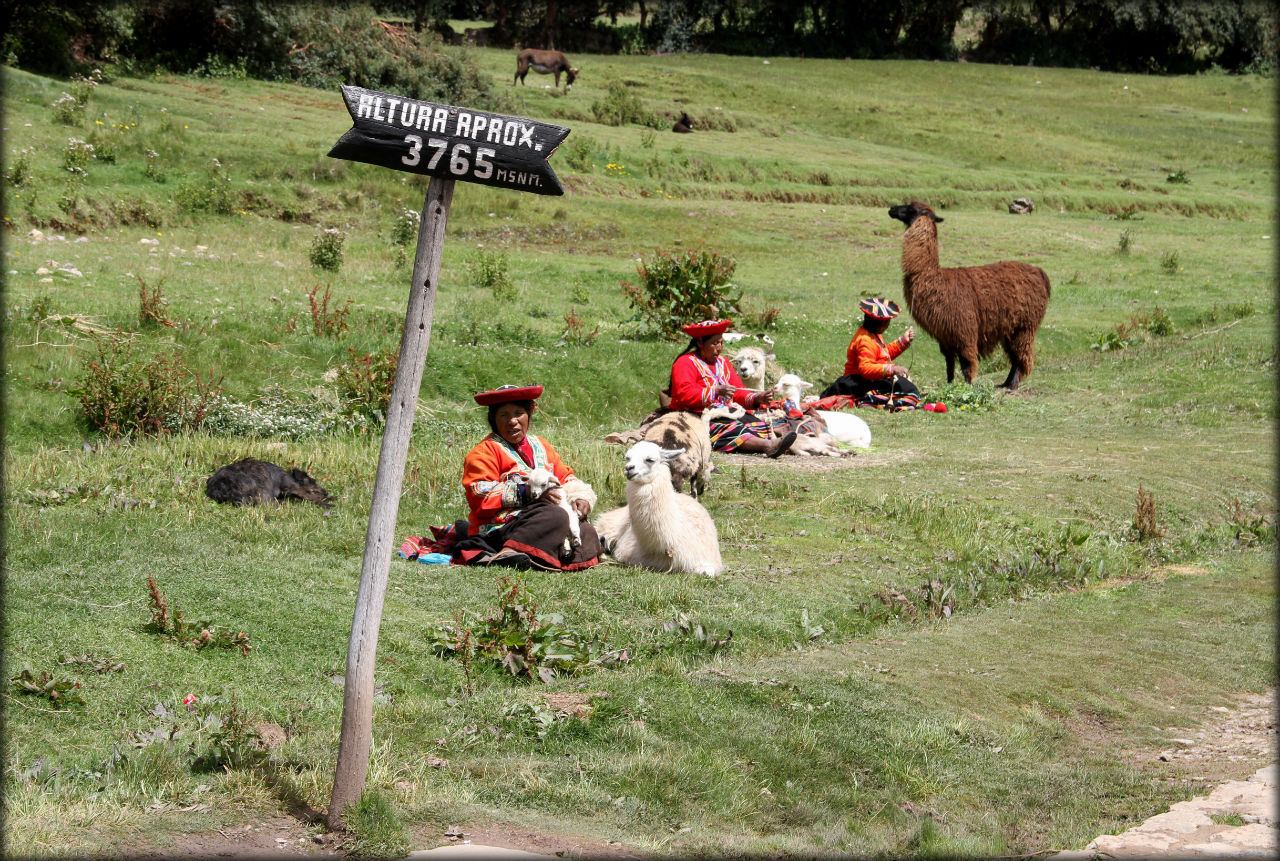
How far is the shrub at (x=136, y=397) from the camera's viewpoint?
12.3 metres

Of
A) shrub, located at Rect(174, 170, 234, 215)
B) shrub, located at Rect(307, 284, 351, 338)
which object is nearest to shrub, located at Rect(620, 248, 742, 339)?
shrub, located at Rect(307, 284, 351, 338)

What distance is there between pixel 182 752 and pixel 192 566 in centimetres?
287

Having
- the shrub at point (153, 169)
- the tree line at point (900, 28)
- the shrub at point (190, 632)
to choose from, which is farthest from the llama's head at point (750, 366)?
the tree line at point (900, 28)

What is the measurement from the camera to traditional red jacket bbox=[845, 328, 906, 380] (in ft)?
49.3

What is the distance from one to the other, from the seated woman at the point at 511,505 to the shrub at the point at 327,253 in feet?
36.6

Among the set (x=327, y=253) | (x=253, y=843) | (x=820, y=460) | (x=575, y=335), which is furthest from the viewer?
(x=327, y=253)

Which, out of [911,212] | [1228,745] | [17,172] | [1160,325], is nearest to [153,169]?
[17,172]

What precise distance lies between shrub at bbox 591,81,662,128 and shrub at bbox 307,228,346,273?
64.9 feet

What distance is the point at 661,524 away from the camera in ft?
28.7

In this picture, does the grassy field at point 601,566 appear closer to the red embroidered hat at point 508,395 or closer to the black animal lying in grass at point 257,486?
the black animal lying in grass at point 257,486

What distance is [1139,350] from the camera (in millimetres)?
19969

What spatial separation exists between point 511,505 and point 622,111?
1233 inches

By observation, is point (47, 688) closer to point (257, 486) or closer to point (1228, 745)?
point (257, 486)

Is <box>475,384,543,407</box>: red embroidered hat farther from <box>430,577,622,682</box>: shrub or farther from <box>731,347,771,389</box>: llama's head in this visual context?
<box>731,347,771,389</box>: llama's head
